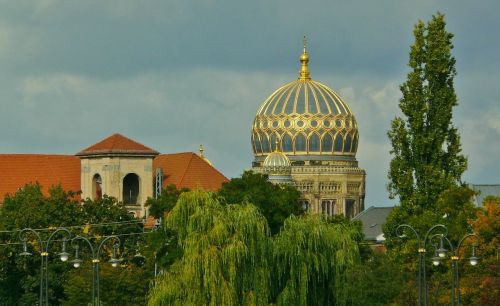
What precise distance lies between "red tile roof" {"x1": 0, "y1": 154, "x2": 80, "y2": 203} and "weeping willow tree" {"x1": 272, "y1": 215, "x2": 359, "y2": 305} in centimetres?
7698

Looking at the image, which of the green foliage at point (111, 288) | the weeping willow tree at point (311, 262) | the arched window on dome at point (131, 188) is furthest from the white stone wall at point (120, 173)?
the weeping willow tree at point (311, 262)

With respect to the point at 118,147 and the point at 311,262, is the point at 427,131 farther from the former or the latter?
the point at 118,147

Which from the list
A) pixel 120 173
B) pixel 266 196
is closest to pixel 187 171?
pixel 120 173

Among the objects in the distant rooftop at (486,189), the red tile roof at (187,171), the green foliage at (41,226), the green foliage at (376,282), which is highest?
Answer: the red tile roof at (187,171)

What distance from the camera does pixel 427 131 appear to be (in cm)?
12375

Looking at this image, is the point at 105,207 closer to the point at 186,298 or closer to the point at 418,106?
the point at 418,106

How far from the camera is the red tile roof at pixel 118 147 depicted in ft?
585

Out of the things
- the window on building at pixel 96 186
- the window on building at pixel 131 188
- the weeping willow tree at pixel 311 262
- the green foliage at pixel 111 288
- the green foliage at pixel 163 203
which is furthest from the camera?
the window on building at pixel 96 186

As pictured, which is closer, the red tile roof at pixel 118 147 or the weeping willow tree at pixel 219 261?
the weeping willow tree at pixel 219 261

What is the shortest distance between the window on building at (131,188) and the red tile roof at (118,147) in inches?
63.3

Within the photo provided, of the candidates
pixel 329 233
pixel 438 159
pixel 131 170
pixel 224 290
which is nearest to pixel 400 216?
pixel 438 159

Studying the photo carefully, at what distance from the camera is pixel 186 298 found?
324 ft

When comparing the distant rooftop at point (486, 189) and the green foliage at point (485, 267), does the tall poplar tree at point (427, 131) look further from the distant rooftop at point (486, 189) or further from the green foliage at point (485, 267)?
the distant rooftop at point (486, 189)

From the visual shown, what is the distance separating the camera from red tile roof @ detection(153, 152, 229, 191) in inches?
7042
